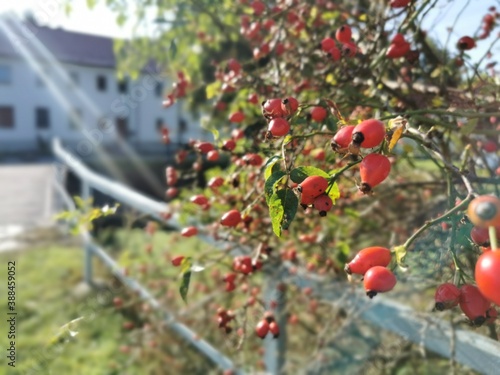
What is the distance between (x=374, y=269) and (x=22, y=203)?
36.3ft

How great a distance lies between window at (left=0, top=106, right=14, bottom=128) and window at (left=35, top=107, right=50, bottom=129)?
1.35m

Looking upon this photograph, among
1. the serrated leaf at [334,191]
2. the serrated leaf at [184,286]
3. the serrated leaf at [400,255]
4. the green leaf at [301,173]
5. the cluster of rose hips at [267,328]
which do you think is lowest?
the cluster of rose hips at [267,328]

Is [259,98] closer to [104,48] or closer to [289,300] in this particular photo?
[289,300]

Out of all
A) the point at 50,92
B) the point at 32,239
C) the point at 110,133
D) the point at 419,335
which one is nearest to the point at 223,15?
the point at 419,335

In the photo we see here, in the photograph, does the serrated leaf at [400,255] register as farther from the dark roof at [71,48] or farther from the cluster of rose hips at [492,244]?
the dark roof at [71,48]

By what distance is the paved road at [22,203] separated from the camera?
7.95 metres

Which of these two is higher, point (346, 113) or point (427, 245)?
point (346, 113)

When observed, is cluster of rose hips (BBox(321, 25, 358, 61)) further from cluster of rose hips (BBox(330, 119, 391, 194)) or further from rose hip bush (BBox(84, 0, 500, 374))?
cluster of rose hips (BBox(330, 119, 391, 194))

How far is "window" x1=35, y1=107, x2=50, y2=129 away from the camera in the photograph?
101 feet

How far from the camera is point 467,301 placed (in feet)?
2.63

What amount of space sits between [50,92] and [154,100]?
6389 millimetres

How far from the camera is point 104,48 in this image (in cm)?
3250

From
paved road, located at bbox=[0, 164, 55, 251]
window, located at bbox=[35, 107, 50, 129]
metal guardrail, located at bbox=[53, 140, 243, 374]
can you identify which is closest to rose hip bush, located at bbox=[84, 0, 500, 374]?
metal guardrail, located at bbox=[53, 140, 243, 374]

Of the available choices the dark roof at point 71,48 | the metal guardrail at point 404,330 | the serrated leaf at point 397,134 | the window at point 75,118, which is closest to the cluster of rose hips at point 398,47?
the serrated leaf at point 397,134
